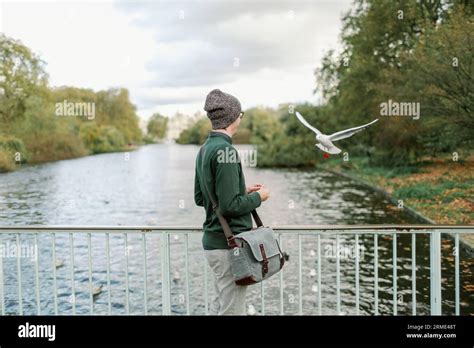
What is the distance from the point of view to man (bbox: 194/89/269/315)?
5.71 ft

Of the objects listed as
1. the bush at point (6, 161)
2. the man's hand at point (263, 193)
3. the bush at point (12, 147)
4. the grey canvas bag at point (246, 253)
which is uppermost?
the bush at point (12, 147)

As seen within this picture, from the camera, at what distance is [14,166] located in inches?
165

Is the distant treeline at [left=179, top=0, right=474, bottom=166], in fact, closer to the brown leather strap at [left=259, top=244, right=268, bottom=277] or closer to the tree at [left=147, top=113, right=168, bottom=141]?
the tree at [left=147, top=113, right=168, bottom=141]

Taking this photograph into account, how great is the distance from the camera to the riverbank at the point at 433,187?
406cm

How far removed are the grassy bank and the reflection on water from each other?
292mm

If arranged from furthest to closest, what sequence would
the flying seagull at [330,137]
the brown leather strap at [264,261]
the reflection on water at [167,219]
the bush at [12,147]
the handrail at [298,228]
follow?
the reflection on water at [167,219] < the bush at [12,147] < the flying seagull at [330,137] < the handrail at [298,228] < the brown leather strap at [264,261]

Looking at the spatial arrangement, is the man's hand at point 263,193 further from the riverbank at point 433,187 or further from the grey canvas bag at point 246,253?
the riverbank at point 433,187

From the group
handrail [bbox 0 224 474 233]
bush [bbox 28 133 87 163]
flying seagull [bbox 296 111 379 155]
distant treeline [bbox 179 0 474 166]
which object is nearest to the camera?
handrail [bbox 0 224 474 233]

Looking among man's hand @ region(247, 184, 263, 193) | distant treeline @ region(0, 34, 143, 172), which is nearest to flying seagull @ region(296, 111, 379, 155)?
man's hand @ region(247, 184, 263, 193)

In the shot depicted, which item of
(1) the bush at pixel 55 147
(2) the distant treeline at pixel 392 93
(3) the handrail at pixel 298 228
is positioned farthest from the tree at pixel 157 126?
(3) the handrail at pixel 298 228

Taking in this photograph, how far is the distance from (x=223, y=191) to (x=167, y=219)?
479 cm

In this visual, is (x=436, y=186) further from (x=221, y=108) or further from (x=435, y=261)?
(x=221, y=108)
